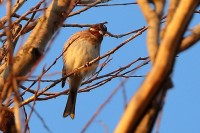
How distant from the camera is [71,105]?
16.7 ft

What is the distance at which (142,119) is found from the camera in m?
1.14

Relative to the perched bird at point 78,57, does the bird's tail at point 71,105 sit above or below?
below

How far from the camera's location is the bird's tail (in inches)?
194

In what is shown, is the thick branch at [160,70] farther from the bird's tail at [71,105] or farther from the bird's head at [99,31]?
the bird's head at [99,31]

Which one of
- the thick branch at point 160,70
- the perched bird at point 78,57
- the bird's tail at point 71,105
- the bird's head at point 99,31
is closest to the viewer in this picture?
the thick branch at point 160,70

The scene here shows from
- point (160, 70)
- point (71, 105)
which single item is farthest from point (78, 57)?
point (160, 70)

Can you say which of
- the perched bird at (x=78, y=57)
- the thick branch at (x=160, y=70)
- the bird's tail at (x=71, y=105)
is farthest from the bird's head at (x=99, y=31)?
the thick branch at (x=160, y=70)

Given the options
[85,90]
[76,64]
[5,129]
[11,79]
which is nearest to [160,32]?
[11,79]

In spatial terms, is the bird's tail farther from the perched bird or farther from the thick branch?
the thick branch

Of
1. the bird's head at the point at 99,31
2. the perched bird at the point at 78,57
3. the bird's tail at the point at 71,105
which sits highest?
the bird's head at the point at 99,31

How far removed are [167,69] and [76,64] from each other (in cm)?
410

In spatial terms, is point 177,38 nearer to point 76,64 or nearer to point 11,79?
point 11,79

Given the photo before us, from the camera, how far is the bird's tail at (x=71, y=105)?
16.2ft

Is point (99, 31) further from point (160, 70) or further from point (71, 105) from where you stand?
point (160, 70)
